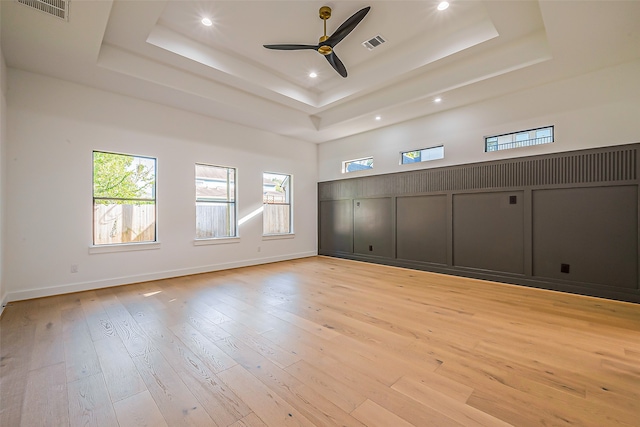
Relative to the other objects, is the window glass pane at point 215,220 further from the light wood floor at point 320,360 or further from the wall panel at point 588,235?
the wall panel at point 588,235

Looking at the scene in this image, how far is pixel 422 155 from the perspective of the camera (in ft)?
18.9

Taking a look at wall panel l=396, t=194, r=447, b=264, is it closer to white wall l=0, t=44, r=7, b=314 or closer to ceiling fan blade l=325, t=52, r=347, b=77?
ceiling fan blade l=325, t=52, r=347, b=77

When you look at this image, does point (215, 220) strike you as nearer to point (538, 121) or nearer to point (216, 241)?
point (216, 241)

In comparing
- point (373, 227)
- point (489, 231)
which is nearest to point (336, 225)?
point (373, 227)

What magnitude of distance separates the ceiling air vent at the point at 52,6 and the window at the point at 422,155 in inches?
217

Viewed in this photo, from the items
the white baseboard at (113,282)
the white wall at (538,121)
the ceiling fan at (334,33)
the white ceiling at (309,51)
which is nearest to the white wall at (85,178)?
the white baseboard at (113,282)

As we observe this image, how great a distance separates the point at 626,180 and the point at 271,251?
618 cm

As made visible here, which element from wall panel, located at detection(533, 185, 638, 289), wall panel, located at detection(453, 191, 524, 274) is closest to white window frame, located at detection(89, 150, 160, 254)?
wall panel, located at detection(453, 191, 524, 274)

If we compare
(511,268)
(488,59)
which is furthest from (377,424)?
(488,59)

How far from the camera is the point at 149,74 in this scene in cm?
397

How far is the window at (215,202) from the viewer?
18.1ft

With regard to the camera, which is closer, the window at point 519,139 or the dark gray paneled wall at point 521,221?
the dark gray paneled wall at point 521,221

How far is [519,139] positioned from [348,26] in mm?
3423

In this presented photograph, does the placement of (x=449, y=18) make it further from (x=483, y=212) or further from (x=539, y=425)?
(x=539, y=425)
